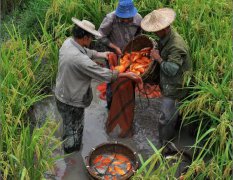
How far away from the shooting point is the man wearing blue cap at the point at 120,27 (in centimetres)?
534

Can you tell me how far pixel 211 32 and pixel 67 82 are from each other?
6.77ft

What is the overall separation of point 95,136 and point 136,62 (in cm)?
108

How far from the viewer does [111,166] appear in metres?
4.79

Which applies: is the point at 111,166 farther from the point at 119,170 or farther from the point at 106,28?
the point at 106,28

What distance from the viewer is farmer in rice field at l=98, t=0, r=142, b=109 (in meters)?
5.35

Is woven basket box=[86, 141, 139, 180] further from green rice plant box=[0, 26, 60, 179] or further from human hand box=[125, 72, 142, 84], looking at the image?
human hand box=[125, 72, 142, 84]

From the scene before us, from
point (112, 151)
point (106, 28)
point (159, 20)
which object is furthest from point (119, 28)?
point (112, 151)

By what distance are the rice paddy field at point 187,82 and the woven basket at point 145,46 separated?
0.43 metres

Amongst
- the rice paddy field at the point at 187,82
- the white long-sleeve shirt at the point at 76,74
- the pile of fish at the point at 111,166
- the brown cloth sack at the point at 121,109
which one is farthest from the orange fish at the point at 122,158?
the white long-sleeve shirt at the point at 76,74

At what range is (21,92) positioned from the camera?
4.97 metres

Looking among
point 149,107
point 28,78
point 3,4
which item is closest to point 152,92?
point 149,107

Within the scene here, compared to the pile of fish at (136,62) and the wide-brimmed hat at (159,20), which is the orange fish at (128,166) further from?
the wide-brimmed hat at (159,20)

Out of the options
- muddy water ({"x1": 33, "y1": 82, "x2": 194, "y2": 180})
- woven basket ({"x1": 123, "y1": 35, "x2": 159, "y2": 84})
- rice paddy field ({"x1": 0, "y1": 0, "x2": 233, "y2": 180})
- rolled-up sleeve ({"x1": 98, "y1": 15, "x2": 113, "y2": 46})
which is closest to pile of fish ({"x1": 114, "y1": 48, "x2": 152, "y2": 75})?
woven basket ({"x1": 123, "y1": 35, "x2": 159, "y2": 84})

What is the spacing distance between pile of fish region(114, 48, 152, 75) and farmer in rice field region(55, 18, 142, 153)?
0.87 ft
